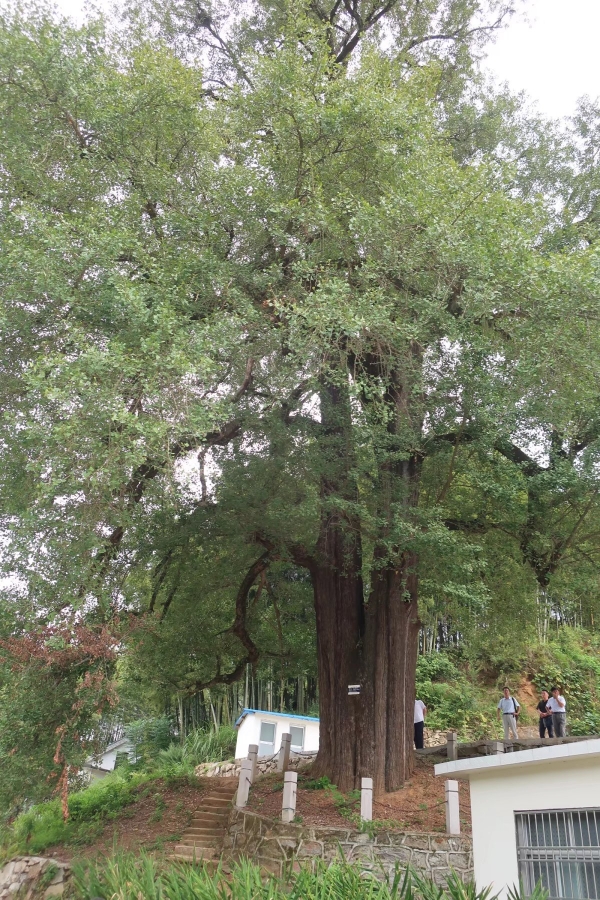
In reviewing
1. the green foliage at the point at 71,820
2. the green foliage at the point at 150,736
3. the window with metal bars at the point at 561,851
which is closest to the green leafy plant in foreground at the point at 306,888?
the window with metal bars at the point at 561,851

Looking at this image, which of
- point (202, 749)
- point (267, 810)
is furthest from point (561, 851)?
point (202, 749)

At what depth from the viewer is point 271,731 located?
17.7 metres

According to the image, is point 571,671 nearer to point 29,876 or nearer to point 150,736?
point 150,736

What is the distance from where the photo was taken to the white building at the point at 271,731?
1736 cm

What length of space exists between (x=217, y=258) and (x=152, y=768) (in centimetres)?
1351

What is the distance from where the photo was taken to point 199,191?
10.3 meters

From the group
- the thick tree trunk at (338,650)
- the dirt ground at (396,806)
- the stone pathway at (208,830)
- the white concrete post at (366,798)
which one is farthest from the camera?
the thick tree trunk at (338,650)

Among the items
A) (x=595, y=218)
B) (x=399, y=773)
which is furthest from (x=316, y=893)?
(x=595, y=218)

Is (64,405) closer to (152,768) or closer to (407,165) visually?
(407,165)

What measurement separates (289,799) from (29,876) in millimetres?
4966

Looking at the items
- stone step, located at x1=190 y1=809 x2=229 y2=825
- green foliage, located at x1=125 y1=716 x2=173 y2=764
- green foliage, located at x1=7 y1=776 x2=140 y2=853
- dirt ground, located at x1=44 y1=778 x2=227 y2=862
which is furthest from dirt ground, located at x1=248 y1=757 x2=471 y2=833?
green foliage, located at x1=125 y1=716 x2=173 y2=764

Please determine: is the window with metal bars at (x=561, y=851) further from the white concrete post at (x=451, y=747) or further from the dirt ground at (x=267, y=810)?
the white concrete post at (x=451, y=747)

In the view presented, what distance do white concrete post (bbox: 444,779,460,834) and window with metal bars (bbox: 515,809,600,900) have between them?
3.14 m

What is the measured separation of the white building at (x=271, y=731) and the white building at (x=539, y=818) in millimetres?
11012
